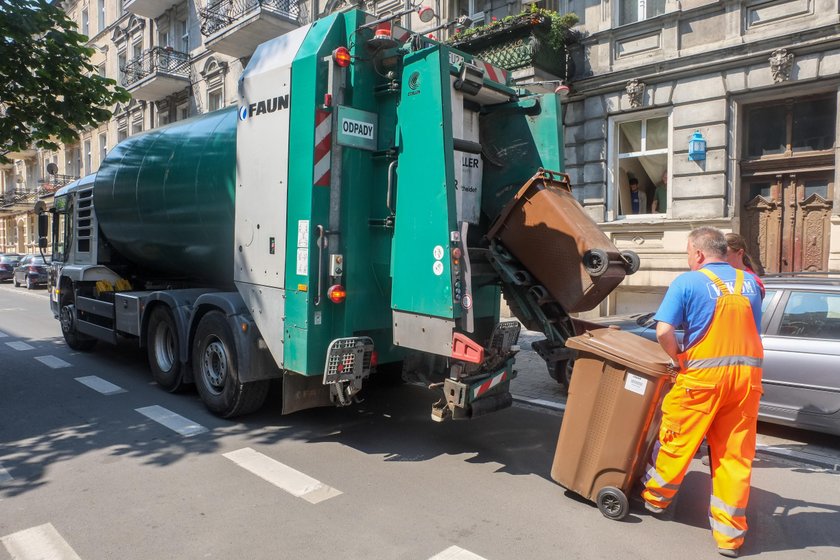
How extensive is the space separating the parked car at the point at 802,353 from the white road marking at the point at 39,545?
3.78 m

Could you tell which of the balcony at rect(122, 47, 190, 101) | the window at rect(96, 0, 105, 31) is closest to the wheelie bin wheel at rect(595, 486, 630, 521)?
the balcony at rect(122, 47, 190, 101)

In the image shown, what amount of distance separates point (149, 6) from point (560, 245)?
2531 cm

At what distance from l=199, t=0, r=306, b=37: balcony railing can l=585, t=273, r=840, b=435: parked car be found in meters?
16.4

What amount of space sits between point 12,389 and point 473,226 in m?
5.78

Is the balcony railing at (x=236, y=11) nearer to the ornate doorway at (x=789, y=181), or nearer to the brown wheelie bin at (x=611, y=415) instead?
the ornate doorway at (x=789, y=181)

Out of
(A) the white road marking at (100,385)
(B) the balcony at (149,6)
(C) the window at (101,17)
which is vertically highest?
(C) the window at (101,17)

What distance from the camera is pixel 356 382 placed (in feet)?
15.5

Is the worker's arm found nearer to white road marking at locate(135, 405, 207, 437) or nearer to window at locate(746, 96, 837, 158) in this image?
white road marking at locate(135, 405, 207, 437)

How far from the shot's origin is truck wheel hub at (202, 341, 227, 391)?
5680mm

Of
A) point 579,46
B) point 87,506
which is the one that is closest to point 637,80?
point 579,46

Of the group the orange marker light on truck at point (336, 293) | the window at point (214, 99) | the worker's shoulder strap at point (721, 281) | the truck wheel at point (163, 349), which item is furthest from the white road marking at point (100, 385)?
the window at point (214, 99)

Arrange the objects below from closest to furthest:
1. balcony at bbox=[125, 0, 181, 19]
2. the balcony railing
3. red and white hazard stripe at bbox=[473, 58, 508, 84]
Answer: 1. red and white hazard stripe at bbox=[473, 58, 508, 84]
2. the balcony railing
3. balcony at bbox=[125, 0, 181, 19]

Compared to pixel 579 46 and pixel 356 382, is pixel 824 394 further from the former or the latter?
pixel 579 46

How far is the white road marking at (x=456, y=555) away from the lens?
3223 mm
